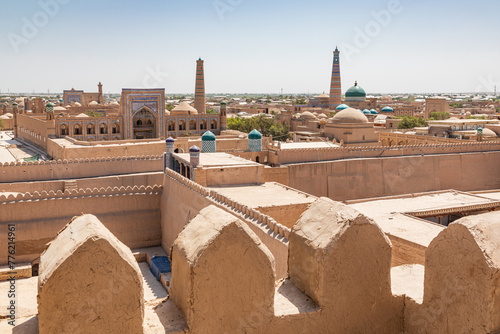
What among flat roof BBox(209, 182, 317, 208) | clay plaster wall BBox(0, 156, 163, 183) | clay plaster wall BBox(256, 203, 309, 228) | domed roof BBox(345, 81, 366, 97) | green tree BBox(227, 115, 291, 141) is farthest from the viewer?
domed roof BBox(345, 81, 366, 97)

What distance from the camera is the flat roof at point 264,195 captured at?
14312 millimetres

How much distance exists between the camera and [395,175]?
2438 centimetres

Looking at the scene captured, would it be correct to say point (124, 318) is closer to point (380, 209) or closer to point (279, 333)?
point (279, 333)

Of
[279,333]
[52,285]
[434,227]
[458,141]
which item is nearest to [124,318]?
[52,285]

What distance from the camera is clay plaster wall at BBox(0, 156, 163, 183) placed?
19641mm

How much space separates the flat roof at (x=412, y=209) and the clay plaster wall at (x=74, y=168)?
9.65 metres

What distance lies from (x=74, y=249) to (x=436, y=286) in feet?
9.42

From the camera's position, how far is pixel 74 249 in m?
3.23

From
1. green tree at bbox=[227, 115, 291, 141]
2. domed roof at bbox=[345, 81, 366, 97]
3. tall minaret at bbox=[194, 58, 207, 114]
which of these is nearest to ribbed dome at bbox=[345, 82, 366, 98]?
domed roof at bbox=[345, 81, 366, 97]

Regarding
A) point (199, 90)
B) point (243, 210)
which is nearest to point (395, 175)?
point (243, 210)

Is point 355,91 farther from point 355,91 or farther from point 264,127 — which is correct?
point 264,127

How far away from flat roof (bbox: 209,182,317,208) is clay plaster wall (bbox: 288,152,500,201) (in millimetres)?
4810

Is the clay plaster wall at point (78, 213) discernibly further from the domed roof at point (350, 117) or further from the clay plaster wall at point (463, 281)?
the domed roof at point (350, 117)

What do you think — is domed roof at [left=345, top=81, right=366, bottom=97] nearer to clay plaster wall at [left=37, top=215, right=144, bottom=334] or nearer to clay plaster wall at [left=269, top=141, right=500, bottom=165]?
clay plaster wall at [left=269, top=141, right=500, bottom=165]
